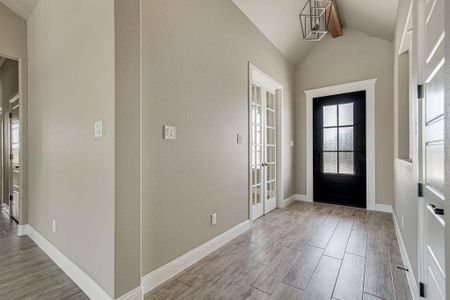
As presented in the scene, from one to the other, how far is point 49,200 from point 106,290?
1.46 metres

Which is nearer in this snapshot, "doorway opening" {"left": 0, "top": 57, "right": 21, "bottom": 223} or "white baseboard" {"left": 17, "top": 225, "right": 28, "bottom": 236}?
"white baseboard" {"left": 17, "top": 225, "right": 28, "bottom": 236}

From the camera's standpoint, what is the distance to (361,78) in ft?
13.1

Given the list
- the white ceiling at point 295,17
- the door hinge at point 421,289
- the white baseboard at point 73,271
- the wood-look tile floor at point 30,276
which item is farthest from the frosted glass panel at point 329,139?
the wood-look tile floor at point 30,276

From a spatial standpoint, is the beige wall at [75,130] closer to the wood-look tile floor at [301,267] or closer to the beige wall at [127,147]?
the beige wall at [127,147]

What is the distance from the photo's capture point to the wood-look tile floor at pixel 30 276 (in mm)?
1686

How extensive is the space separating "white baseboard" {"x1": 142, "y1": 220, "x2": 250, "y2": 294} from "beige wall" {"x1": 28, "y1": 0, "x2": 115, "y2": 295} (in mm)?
358

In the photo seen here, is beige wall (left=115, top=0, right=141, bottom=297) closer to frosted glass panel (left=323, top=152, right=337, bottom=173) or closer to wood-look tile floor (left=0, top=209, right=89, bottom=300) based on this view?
wood-look tile floor (left=0, top=209, right=89, bottom=300)

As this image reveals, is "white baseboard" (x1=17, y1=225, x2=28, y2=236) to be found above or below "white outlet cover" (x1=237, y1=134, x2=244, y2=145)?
below

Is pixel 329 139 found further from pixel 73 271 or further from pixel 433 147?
pixel 73 271

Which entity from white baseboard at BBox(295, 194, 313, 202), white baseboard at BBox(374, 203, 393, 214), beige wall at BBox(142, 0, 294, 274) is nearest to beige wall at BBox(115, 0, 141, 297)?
beige wall at BBox(142, 0, 294, 274)

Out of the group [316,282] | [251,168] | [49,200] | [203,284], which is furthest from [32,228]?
[316,282]

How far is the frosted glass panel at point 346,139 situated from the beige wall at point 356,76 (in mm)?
412

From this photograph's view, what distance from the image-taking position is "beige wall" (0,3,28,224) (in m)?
2.74

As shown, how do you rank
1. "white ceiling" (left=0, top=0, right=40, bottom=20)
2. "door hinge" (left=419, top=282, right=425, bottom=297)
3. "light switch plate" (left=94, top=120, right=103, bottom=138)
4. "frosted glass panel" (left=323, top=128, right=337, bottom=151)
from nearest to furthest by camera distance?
"door hinge" (left=419, top=282, right=425, bottom=297), "light switch plate" (left=94, top=120, right=103, bottom=138), "white ceiling" (left=0, top=0, right=40, bottom=20), "frosted glass panel" (left=323, top=128, right=337, bottom=151)
